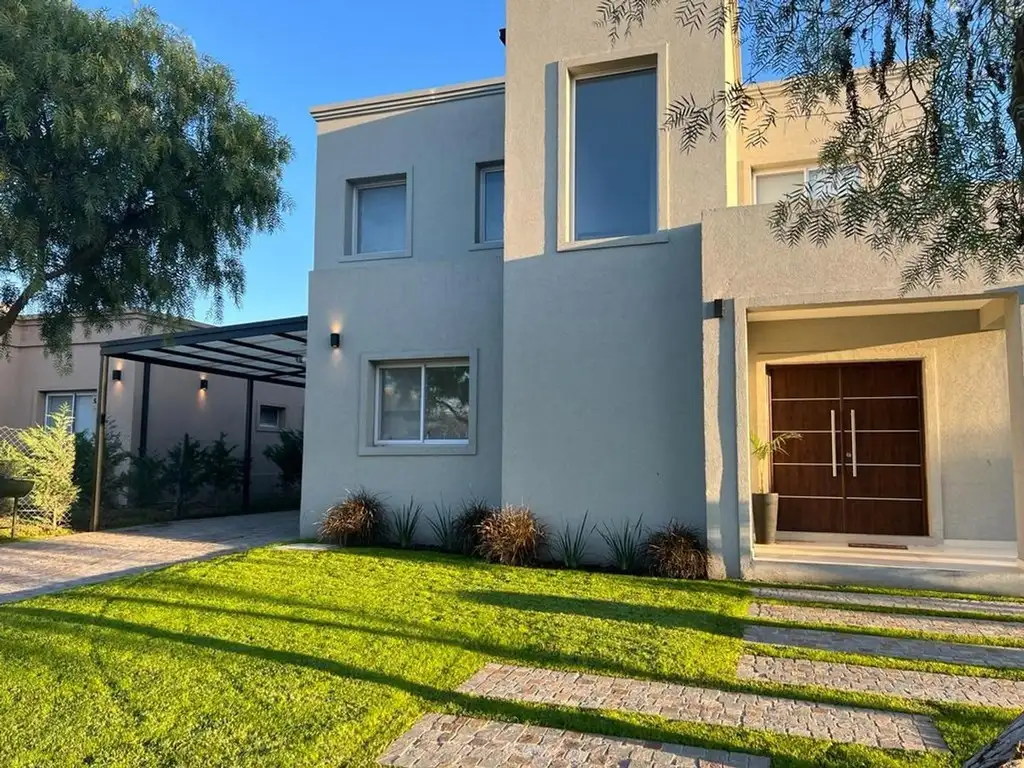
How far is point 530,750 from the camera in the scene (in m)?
3.49

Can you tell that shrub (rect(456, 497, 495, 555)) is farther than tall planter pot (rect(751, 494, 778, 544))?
Yes

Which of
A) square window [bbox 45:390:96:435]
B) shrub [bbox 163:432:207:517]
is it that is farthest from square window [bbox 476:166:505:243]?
square window [bbox 45:390:96:435]

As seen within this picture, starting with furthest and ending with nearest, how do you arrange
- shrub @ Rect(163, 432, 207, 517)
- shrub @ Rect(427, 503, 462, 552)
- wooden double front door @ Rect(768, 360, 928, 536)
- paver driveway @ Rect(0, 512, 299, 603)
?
shrub @ Rect(163, 432, 207, 517) < wooden double front door @ Rect(768, 360, 928, 536) < shrub @ Rect(427, 503, 462, 552) < paver driveway @ Rect(0, 512, 299, 603)

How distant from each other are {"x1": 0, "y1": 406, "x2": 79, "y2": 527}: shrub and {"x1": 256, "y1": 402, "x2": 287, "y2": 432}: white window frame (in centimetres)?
679

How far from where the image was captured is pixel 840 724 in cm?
383

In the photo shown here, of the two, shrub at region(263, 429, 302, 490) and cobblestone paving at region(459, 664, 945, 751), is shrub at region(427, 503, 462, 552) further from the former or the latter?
shrub at region(263, 429, 302, 490)

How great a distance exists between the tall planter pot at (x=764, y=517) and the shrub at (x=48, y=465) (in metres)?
11.1

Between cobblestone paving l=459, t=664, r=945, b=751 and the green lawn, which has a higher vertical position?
the green lawn

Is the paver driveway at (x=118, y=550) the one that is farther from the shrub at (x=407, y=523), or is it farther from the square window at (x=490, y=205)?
the square window at (x=490, y=205)

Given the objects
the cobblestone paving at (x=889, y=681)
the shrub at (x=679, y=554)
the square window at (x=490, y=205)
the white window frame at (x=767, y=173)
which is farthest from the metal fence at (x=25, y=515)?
the white window frame at (x=767, y=173)

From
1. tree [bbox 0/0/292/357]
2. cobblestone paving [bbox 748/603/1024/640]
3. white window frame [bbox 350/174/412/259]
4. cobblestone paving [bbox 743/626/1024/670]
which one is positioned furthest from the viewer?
white window frame [bbox 350/174/412/259]

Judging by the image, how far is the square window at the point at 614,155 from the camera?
9.11m

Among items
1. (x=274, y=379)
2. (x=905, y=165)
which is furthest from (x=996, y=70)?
(x=274, y=379)

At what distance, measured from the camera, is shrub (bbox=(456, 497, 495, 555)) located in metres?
9.42
